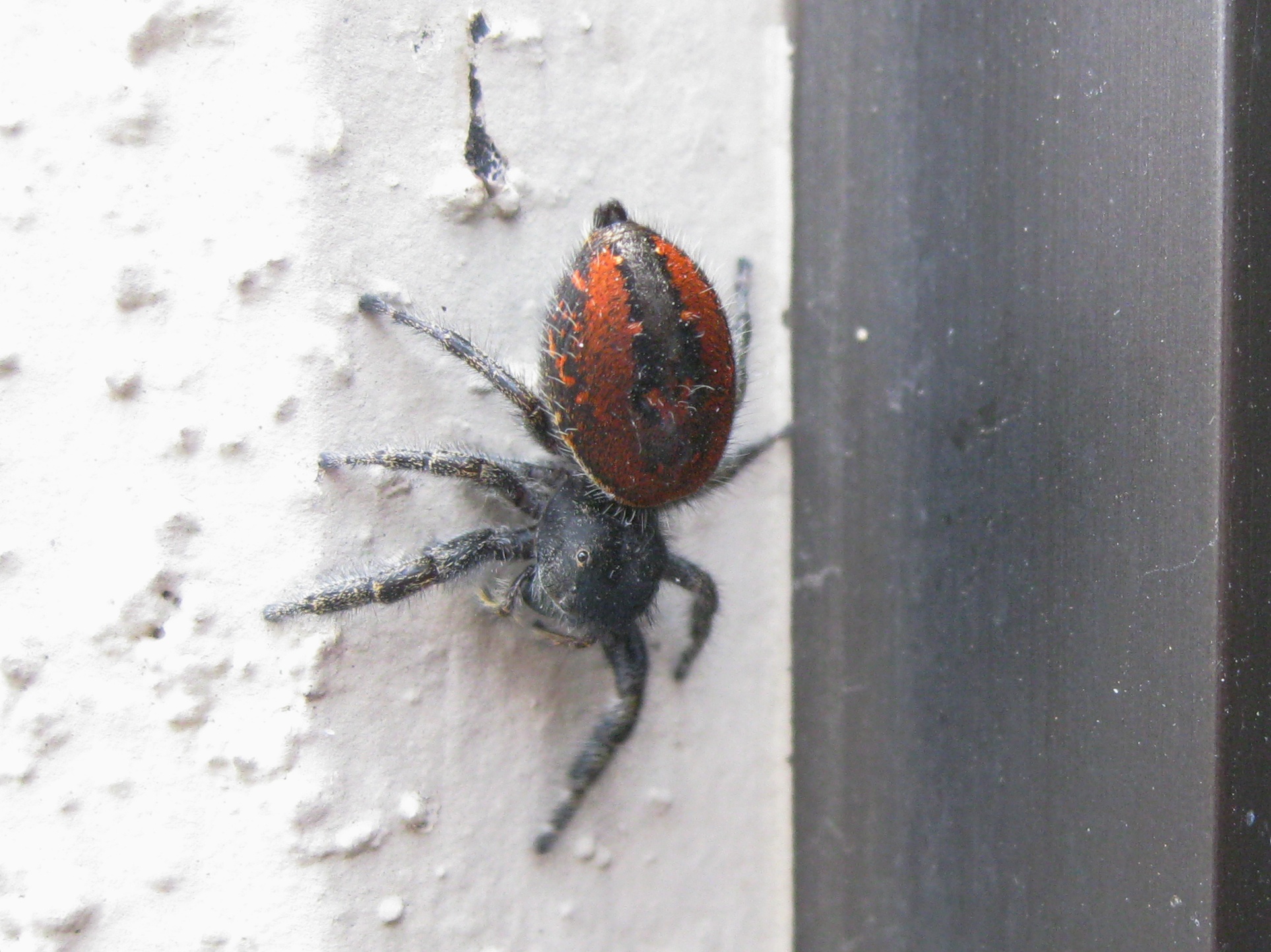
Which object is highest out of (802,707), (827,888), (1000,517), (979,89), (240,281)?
(979,89)

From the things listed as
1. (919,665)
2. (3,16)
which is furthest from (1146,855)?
(3,16)

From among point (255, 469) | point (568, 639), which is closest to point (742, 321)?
point (568, 639)

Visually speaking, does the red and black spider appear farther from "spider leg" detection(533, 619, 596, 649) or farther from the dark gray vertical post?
the dark gray vertical post

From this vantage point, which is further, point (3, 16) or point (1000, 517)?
point (1000, 517)

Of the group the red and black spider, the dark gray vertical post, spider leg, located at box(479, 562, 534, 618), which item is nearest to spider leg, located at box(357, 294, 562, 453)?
the red and black spider

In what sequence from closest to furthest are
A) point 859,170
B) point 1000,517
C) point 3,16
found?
point 3,16 → point 1000,517 → point 859,170

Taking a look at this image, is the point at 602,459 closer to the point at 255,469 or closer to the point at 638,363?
the point at 638,363

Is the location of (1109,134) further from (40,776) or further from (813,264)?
(40,776)
